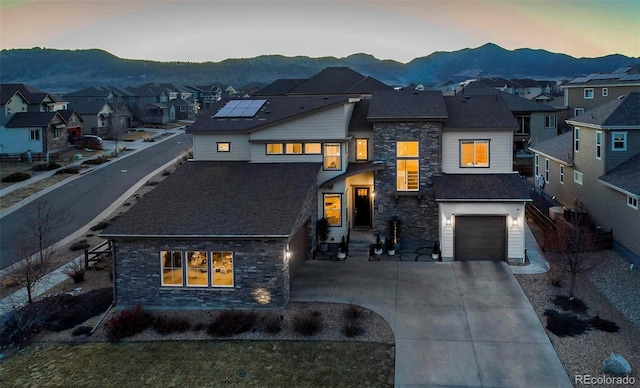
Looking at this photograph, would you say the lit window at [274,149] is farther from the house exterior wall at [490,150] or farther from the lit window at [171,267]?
the lit window at [171,267]

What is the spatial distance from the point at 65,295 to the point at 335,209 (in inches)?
460

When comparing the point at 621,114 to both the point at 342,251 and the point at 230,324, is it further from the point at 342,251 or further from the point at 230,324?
the point at 230,324

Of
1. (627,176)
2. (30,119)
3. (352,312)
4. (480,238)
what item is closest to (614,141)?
→ (627,176)

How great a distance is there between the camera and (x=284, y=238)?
16688 mm

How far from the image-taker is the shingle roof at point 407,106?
23.5m

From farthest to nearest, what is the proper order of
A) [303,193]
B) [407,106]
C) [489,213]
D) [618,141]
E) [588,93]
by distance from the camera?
[588,93] < [407,106] < [618,141] < [489,213] < [303,193]

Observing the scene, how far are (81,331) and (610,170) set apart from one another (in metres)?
21.6

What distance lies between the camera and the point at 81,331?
624 inches

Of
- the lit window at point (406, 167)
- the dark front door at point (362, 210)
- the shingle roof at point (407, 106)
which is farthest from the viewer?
the dark front door at point (362, 210)

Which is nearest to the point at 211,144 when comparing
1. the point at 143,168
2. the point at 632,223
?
the point at 632,223

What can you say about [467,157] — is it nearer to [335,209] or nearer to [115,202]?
[335,209]

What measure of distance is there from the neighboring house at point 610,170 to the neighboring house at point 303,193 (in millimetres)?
3728

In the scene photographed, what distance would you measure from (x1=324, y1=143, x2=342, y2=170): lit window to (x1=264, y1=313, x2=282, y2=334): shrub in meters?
9.33

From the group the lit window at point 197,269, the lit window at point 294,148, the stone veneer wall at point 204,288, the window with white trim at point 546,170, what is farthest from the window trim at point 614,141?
the lit window at point 197,269
